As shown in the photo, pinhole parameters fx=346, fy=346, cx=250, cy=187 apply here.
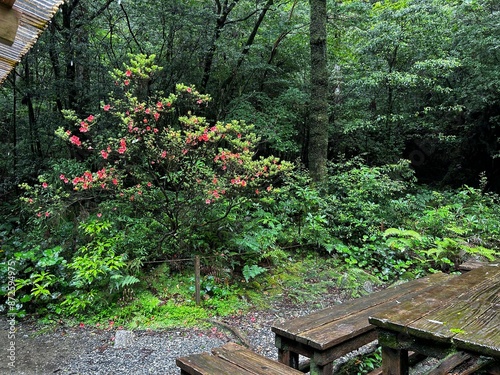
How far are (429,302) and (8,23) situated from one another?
2.80 meters

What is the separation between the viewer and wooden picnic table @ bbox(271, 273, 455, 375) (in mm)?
2473

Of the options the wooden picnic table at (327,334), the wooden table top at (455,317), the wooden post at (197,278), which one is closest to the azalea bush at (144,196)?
the wooden post at (197,278)

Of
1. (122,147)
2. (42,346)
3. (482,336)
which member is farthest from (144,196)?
(482,336)

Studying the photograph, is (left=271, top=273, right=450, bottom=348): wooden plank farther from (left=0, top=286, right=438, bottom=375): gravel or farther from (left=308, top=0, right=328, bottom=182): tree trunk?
(left=308, top=0, right=328, bottom=182): tree trunk

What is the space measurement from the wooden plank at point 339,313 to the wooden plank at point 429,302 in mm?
480

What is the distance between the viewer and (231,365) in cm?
222

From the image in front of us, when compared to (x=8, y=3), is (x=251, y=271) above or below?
below

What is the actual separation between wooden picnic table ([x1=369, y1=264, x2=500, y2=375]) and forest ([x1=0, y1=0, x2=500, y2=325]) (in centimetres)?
288

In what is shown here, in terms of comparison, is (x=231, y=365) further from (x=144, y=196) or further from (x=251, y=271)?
(x=144, y=196)

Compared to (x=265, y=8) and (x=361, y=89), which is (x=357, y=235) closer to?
(x=361, y=89)

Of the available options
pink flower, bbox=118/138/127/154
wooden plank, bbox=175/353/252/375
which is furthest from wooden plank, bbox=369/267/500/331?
pink flower, bbox=118/138/127/154

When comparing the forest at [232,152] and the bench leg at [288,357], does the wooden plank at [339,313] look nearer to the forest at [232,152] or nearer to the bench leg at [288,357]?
the bench leg at [288,357]

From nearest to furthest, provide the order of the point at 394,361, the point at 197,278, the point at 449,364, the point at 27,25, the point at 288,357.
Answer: the point at 27,25 → the point at 394,361 → the point at 288,357 → the point at 449,364 → the point at 197,278

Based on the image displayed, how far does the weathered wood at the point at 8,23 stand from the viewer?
134 centimetres
